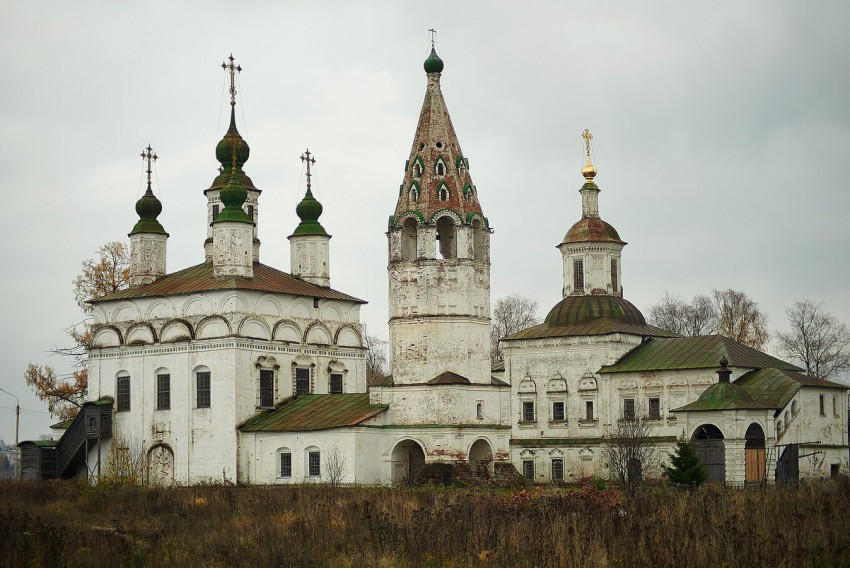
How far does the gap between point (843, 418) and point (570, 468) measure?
28.6 ft

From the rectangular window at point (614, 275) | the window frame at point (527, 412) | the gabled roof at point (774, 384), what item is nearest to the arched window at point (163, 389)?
the window frame at point (527, 412)

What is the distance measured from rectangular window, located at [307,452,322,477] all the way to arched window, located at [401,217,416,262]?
5701 mm

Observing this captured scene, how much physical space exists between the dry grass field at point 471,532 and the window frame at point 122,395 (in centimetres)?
1482

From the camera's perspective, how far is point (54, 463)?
127 ft

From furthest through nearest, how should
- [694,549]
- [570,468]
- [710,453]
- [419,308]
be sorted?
[570,468] < [710,453] < [419,308] < [694,549]

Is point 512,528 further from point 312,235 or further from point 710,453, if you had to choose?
point 312,235

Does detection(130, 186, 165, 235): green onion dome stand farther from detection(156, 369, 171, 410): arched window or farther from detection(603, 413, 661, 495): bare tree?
detection(603, 413, 661, 495): bare tree

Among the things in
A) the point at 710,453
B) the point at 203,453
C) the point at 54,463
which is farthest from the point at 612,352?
the point at 54,463

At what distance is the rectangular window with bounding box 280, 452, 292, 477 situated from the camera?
111 feet

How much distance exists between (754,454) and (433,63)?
13.7 metres

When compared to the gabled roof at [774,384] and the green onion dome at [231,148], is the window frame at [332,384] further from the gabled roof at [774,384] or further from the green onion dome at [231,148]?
the gabled roof at [774,384]

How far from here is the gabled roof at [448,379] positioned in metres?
31.3

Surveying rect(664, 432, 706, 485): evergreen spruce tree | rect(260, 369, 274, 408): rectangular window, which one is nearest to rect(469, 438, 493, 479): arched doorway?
rect(664, 432, 706, 485): evergreen spruce tree

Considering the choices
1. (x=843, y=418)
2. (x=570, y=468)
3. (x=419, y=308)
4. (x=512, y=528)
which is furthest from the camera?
(x=570, y=468)
